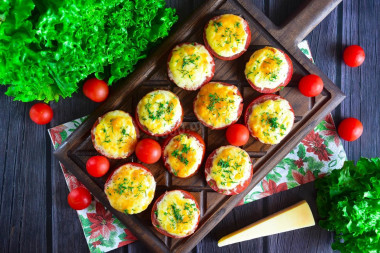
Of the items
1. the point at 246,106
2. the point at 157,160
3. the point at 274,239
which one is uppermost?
the point at 246,106

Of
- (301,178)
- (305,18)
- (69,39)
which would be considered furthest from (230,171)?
(69,39)

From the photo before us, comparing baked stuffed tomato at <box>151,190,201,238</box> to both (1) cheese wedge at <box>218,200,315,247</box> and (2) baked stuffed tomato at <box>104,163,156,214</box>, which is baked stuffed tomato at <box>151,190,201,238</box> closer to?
(2) baked stuffed tomato at <box>104,163,156,214</box>

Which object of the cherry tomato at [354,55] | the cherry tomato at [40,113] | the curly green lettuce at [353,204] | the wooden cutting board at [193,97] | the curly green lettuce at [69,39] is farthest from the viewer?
the cherry tomato at [354,55]

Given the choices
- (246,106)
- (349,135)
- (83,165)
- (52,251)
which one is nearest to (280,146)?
(246,106)

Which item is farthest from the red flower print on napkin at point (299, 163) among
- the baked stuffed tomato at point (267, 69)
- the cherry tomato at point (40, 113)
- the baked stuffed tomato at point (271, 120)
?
the cherry tomato at point (40, 113)

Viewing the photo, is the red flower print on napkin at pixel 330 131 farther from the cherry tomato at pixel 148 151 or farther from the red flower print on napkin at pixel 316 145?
the cherry tomato at pixel 148 151

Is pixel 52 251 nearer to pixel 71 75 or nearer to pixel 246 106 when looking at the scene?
pixel 71 75

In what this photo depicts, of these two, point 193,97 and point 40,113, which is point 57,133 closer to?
point 40,113
